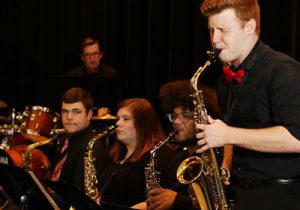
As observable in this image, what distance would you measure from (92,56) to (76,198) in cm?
316

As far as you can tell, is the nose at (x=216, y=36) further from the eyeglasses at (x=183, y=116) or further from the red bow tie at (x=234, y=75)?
the eyeglasses at (x=183, y=116)

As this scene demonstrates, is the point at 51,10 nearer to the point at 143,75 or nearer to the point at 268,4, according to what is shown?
the point at 143,75

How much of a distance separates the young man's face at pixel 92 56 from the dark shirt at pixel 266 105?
346 centimetres

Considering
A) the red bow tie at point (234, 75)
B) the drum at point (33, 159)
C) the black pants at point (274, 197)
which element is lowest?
the drum at point (33, 159)

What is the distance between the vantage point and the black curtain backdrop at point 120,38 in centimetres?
512

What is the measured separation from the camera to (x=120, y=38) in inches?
246

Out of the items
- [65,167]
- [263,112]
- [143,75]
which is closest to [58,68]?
[143,75]

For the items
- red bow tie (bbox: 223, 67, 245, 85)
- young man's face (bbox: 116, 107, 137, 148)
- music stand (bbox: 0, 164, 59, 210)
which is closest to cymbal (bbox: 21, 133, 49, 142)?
young man's face (bbox: 116, 107, 137, 148)

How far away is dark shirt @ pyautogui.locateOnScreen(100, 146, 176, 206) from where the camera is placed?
375 centimetres

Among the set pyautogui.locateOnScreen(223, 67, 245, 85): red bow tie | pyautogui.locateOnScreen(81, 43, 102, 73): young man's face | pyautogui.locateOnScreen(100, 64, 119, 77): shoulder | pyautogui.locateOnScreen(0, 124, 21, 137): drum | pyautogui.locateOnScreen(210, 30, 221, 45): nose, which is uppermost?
pyautogui.locateOnScreen(210, 30, 221, 45): nose

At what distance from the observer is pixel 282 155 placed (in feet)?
8.05

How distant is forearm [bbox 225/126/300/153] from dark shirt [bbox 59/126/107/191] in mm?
1923

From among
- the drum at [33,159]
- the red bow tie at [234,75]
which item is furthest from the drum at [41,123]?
the red bow tie at [234,75]

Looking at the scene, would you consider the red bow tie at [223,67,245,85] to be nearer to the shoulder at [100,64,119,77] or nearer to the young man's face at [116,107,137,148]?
the young man's face at [116,107,137,148]
